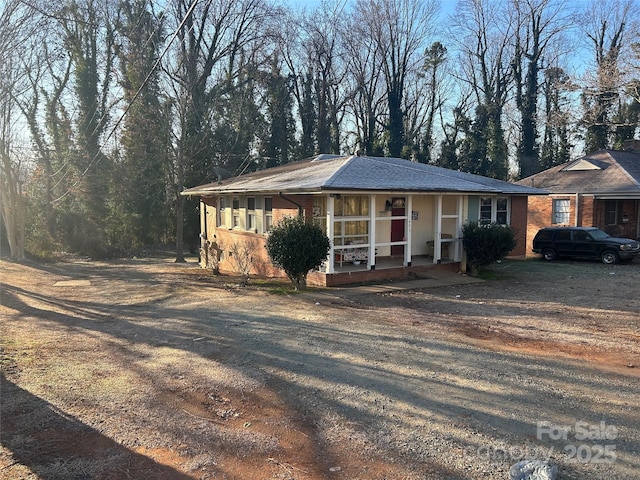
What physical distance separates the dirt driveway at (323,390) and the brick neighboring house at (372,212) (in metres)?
3.11

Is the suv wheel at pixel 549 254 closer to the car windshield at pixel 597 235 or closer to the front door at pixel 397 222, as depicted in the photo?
the car windshield at pixel 597 235

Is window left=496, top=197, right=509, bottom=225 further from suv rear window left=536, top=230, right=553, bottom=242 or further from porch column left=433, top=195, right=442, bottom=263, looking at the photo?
porch column left=433, top=195, right=442, bottom=263

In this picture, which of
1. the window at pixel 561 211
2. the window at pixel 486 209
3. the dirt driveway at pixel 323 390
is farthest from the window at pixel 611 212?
the dirt driveway at pixel 323 390

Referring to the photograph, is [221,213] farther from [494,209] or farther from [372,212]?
[494,209]

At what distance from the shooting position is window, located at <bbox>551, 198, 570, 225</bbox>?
76.4ft

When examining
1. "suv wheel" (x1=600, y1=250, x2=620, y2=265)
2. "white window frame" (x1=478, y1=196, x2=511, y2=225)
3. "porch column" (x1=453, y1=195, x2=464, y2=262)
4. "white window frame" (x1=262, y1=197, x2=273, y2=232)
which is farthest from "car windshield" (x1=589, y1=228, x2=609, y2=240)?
"white window frame" (x1=262, y1=197, x2=273, y2=232)

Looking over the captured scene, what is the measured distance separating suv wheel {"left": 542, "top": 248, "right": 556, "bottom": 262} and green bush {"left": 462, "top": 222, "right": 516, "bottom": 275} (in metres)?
5.53

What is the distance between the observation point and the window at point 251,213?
54.9ft

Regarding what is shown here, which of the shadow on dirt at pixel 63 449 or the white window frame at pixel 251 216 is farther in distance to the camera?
the white window frame at pixel 251 216

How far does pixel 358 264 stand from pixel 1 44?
1190 centimetres

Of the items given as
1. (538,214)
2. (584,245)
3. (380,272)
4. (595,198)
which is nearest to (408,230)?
(380,272)

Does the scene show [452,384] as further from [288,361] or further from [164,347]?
[164,347]

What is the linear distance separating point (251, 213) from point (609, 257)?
13.6 metres

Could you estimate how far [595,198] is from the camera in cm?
2220
